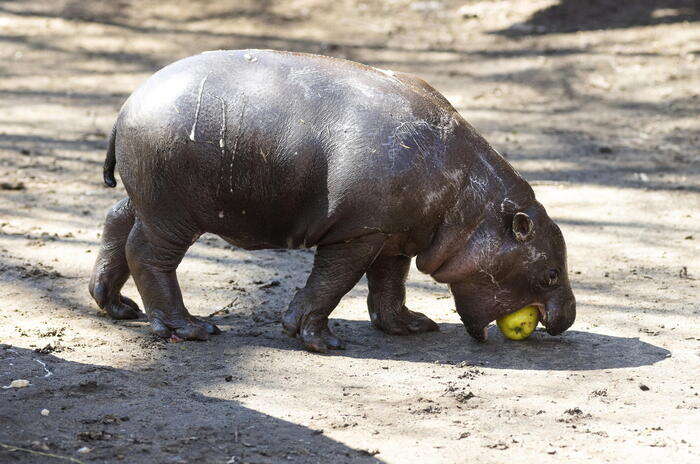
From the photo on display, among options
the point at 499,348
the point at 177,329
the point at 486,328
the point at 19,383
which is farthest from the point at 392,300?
the point at 19,383

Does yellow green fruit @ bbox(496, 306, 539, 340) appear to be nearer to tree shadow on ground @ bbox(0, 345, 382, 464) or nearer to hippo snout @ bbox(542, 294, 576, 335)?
hippo snout @ bbox(542, 294, 576, 335)

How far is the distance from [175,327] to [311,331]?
2.80 feet

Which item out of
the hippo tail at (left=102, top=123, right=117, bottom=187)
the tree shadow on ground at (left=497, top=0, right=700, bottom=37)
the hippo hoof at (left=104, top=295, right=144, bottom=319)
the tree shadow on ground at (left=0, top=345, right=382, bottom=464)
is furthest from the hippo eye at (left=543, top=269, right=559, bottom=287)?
the tree shadow on ground at (left=497, top=0, right=700, bottom=37)

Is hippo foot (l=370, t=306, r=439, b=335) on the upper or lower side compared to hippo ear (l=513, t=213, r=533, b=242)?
lower

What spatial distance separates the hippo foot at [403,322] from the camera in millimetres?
6656

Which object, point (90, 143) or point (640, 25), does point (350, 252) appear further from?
point (640, 25)

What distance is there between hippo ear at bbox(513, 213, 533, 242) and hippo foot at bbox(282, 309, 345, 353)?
1.28m

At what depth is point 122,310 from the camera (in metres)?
6.72

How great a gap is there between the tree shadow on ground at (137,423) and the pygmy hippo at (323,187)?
89 centimetres

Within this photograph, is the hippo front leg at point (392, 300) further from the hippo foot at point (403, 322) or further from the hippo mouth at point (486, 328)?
the hippo mouth at point (486, 328)

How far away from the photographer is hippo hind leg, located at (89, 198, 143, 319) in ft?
21.8

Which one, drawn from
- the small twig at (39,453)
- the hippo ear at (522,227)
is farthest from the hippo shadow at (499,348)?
the small twig at (39,453)

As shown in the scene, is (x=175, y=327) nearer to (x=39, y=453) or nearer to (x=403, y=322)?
(x=403, y=322)

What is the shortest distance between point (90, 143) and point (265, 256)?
3908mm
